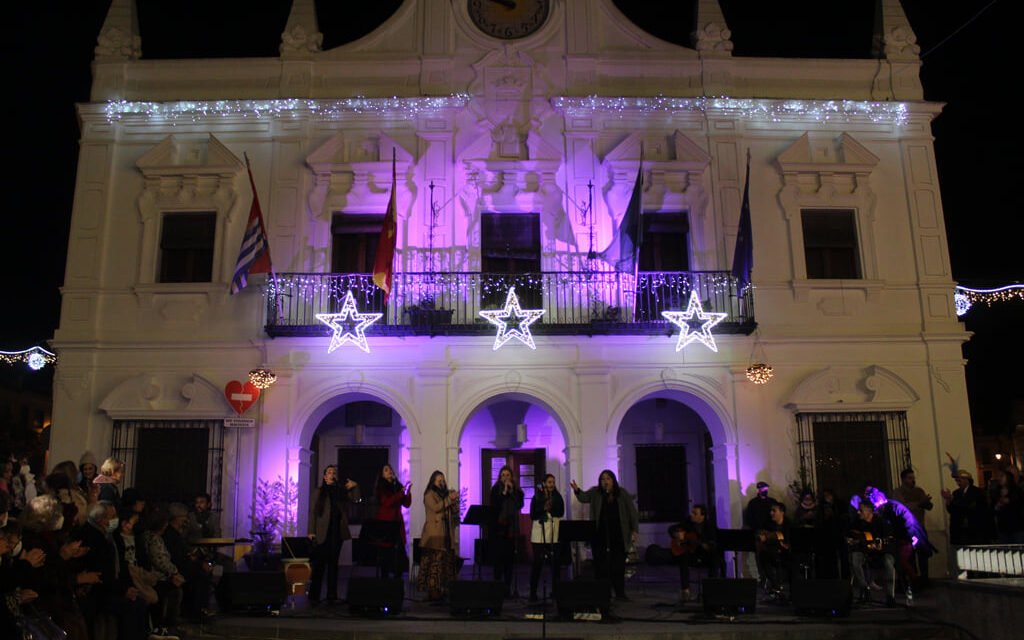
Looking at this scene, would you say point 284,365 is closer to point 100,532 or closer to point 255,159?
point 255,159

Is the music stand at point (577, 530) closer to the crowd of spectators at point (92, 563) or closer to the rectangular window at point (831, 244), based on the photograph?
the crowd of spectators at point (92, 563)

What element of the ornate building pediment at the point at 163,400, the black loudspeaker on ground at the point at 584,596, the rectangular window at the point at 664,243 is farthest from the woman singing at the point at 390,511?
the rectangular window at the point at 664,243

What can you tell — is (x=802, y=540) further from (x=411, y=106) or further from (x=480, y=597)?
(x=411, y=106)

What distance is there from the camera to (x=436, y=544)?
11.5m

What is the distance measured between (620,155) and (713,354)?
12.5 feet

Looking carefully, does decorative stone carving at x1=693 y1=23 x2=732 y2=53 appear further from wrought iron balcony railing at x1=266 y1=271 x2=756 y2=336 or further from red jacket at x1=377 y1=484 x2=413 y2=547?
red jacket at x1=377 y1=484 x2=413 y2=547

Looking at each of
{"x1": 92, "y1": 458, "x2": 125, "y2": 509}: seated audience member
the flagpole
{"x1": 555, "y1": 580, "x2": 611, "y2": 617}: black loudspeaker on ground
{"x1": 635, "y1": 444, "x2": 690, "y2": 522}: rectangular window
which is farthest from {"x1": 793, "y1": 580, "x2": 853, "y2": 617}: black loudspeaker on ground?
{"x1": 92, "y1": 458, "x2": 125, "y2": 509}: seated audience member

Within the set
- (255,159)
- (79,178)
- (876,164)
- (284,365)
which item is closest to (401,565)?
(284,365)

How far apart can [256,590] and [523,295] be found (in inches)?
263

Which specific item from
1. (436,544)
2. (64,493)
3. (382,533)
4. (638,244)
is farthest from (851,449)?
(64,493)

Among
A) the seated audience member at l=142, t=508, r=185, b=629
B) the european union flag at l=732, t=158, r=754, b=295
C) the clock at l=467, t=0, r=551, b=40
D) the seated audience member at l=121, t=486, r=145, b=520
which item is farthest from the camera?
the clock at l=467, t=0, r=551, b=40

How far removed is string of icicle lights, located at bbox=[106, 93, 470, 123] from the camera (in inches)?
611

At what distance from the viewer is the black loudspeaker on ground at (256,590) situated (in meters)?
10.3

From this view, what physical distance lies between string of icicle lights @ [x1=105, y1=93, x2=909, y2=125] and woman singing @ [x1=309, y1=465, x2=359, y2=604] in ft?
23.2
